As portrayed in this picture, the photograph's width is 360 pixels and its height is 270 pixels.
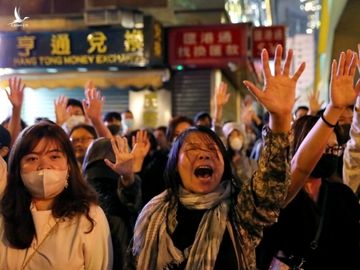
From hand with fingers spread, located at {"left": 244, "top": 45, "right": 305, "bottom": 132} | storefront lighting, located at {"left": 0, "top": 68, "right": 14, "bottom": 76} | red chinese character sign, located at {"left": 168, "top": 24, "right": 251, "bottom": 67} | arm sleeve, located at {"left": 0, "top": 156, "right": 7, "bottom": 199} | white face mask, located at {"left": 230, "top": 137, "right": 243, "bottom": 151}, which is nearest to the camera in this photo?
hand with fingers spread, located at {"left": 244, "top": 45, "right": 305, "bottom": 132}

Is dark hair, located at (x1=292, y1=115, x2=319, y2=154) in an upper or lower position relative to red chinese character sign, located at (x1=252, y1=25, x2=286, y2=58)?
lower

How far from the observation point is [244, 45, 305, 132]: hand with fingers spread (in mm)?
2205

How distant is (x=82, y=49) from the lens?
10469 millimetres

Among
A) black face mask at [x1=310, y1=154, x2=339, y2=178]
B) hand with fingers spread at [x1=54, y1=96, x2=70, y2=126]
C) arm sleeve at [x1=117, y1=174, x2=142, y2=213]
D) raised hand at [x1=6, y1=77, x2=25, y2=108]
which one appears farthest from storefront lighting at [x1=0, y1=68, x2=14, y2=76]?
black face mask at [x1=310, y1=154, x2=339, y2=178]

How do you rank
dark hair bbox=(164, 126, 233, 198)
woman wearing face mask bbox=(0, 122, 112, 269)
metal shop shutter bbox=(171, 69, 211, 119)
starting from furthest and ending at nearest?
metal shop shutter bbox=(171, 69, 211, 119), dark hair bbox=(164, 126, 233, 198), woman wearing face mask bbox=(0, 122, 112, 269)

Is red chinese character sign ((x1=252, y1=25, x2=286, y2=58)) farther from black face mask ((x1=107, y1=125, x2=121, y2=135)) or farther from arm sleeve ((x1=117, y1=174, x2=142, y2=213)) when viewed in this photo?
arm sleeve ((x1=117, y1=174, x2=142, y2=213))

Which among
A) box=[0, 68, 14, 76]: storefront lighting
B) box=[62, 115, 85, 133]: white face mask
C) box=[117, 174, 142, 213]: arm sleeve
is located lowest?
box=[117, 174, 142, 213]: arm sleeve

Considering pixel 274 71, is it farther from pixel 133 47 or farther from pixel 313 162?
pixel 133 47

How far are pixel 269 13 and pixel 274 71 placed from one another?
88.5ft

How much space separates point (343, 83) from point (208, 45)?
28.7 feet

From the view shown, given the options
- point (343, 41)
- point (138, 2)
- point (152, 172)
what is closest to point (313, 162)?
point (152, 172)

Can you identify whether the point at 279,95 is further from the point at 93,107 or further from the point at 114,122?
the point at 114,122

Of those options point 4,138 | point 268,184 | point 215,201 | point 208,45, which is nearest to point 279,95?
point 268,184

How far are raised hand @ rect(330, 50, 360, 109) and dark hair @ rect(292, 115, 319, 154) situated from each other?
368 millimetres
